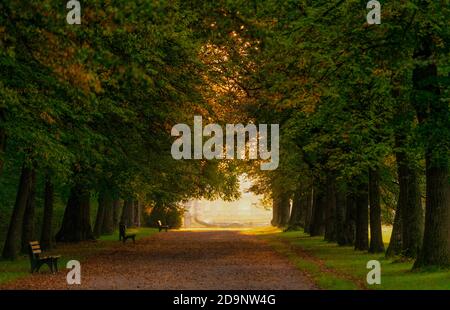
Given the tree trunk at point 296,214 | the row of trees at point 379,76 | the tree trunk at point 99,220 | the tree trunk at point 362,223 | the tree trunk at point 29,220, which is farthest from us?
the tree trunk at point 296,214

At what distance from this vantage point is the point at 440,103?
22.0m

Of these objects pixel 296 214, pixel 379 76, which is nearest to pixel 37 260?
pixel 379 76

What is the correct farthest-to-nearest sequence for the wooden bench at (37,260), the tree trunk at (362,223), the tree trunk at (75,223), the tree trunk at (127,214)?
the tree trunk at (127,214) < the tree trunk at (75,223) < the tree trunk at (362,223) < the wooden bench at (37,260)

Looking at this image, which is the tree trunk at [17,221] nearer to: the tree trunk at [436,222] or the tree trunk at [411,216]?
the tree trunk at [411,216]

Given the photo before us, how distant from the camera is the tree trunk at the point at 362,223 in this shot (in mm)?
37031

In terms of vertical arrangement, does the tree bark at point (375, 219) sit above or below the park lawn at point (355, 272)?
above

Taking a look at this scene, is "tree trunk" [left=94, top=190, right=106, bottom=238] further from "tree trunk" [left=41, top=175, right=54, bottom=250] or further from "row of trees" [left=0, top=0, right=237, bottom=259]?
"tree trunk" [left=41, top=175, right=54, bottom=250]

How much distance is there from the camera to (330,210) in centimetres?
4569

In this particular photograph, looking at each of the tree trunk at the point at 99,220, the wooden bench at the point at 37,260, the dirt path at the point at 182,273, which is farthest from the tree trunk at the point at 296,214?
the wooden bench at the point at 37,260

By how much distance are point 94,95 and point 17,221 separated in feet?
55.2

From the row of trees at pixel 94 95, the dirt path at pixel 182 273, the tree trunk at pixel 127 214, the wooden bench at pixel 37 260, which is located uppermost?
the row of trees at pixel 94 95

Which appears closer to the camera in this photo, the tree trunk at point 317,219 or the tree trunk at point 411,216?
the tree trunk at point 411,216

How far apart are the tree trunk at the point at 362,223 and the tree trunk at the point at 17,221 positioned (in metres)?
14.6

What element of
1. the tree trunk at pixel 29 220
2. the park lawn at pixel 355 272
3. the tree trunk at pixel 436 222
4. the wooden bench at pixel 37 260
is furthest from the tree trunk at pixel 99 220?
the tree trunk at pixel 436 222
